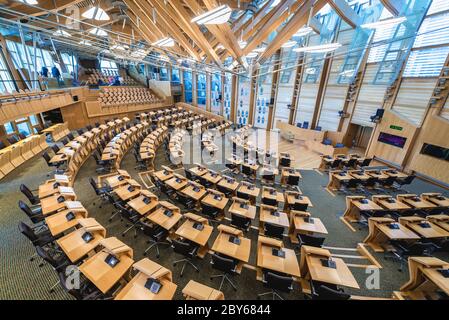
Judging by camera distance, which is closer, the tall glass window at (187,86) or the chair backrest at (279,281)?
the chair backrest at (279,281)

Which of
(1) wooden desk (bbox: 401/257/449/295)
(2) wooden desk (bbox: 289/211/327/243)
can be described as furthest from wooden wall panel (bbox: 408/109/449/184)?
(2) wooden desk (bbox: 289/211/327/243)

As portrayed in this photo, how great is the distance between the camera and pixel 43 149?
9.89 m

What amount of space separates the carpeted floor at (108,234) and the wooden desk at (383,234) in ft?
1.13

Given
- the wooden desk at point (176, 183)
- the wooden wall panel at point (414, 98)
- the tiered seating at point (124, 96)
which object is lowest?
the wooden desk at point (176, 183)

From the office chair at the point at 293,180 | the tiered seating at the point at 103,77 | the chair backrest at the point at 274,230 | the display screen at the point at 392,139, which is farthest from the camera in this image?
the tiered seating at the point at 103,77

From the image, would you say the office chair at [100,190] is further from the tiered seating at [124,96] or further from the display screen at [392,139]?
the display screen at [392,139]

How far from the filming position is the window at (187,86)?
2245 centimetres

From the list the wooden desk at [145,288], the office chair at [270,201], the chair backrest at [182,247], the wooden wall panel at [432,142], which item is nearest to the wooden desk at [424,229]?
the office chair at [270,201]

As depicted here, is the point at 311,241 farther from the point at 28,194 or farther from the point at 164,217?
the point at 28,194

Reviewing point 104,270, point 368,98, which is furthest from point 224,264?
point 368,98

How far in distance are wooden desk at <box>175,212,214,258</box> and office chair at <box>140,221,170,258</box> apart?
54cm

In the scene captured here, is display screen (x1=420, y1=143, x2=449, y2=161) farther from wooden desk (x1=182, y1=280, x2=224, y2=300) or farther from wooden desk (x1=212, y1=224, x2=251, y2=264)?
wooden desk (x1=182, y1=280, x2=224, y2=300)

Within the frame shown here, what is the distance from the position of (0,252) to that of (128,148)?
7.61 meters

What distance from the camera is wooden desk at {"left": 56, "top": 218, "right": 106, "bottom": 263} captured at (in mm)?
3566
